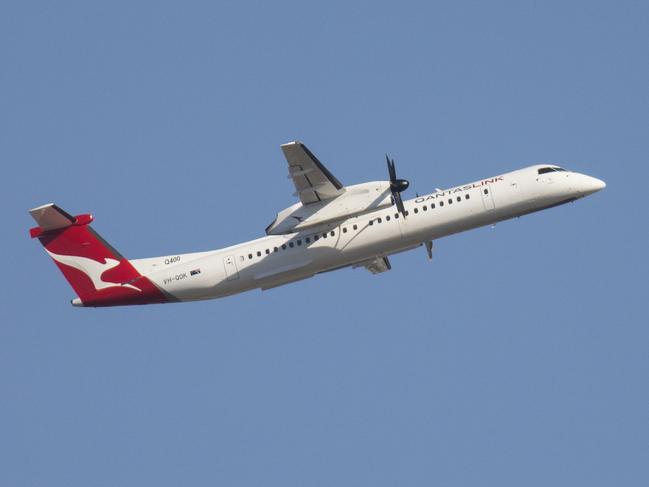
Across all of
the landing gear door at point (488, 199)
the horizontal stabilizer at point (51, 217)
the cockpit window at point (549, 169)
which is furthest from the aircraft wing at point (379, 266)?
the horizontal stabilizer at point (51, 217)

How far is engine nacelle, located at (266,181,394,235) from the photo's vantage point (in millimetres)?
30328

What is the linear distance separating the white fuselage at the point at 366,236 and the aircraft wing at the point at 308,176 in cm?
110

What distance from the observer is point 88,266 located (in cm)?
3250

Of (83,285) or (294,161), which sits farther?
(83,285)

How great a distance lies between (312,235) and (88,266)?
25.7 feet

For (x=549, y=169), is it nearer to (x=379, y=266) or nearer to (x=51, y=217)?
(x=379, y=266)

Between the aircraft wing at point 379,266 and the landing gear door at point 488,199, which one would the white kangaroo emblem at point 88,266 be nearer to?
Answer: the aircraft wing at point 379,266

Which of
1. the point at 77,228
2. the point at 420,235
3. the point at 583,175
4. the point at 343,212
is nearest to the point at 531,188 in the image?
the point at 583,175

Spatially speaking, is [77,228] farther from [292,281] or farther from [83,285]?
[292,281]

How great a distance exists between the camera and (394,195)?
30266mm

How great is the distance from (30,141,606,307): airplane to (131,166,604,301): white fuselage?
3 centimetres

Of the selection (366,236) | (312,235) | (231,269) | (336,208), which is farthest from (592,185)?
(231,269)

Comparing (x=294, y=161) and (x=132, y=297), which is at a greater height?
(x=294, y=161)

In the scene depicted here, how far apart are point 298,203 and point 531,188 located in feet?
25.3
